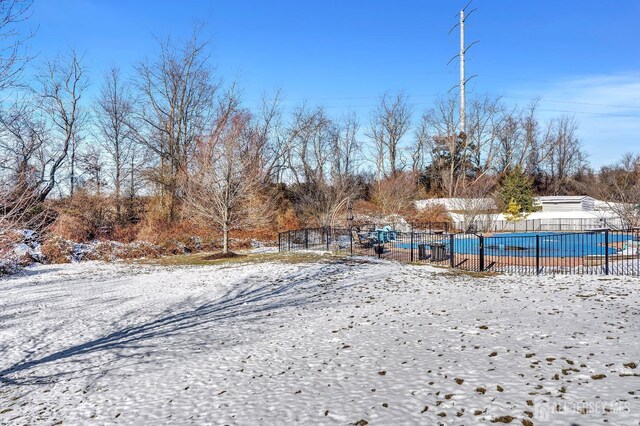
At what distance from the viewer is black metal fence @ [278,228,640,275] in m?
12.3

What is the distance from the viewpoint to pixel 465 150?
155 feet

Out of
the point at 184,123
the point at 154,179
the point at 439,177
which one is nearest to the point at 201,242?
the point at 154,179

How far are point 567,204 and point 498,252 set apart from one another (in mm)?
25827

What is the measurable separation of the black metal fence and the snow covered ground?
2511mm

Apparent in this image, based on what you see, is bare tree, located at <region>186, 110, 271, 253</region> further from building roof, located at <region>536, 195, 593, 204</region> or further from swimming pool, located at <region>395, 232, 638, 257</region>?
building roof, located at <region>536, 195, 593, 204</region>

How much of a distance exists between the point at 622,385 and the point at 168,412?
169 inches

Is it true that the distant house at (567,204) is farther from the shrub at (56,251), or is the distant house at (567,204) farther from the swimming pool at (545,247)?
the shrub at (56,251)

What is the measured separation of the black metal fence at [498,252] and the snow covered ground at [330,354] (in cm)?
251

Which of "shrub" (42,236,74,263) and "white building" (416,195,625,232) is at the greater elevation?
"white building" (416,195,625,232)

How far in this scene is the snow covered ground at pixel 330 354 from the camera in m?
3.67

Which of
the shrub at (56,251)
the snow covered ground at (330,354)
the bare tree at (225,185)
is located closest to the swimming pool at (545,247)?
the snow covered ground at (330,354)

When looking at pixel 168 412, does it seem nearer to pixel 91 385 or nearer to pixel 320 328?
pixel 91 385

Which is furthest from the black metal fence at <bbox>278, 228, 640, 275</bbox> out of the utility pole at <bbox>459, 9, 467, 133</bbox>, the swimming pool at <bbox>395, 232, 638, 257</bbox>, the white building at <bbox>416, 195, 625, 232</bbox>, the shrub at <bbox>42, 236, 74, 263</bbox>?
the utility pole at <bbox>459, 9, 467, 133</bbox>

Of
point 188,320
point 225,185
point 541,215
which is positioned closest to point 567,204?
point 541,215
